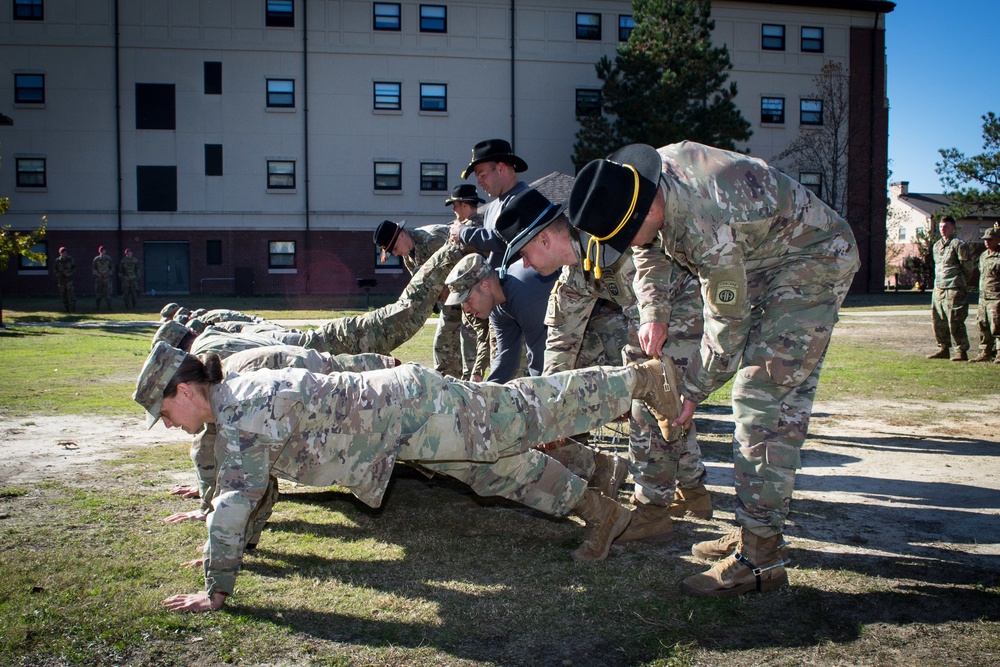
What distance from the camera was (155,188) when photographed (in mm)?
31469

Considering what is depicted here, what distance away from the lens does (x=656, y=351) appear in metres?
4.27

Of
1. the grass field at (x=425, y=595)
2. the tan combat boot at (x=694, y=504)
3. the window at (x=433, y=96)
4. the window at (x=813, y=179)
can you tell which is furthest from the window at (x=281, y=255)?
the tan combat boot at (x=694, y=504)

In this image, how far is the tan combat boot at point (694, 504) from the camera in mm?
5059

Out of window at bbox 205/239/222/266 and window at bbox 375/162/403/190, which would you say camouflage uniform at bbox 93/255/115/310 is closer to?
window at bbox 205/239/222/266

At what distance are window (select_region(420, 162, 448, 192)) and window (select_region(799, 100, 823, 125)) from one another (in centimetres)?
1551

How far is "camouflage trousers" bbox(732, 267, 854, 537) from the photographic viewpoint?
3.82 metres

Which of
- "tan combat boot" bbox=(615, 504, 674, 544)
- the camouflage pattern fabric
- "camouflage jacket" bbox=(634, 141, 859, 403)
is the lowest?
"tan combat boot" bbox=(615, 504, 674, 544)

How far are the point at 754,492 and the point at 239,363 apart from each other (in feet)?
9.02

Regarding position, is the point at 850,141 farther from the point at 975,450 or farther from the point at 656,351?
the point at 656,351

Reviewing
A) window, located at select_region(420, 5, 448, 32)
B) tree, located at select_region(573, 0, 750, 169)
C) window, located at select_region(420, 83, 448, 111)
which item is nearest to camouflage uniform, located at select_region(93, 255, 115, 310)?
window, located at select_region(420, 83, 448, 111)

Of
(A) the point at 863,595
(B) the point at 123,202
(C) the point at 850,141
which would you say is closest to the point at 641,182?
(A) the point at 863,595

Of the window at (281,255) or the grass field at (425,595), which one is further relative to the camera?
the window at (281,255)

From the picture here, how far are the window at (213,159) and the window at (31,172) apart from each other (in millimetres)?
6024

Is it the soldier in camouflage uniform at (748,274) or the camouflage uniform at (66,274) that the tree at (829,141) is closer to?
the camouflage uniform at (66,274)
